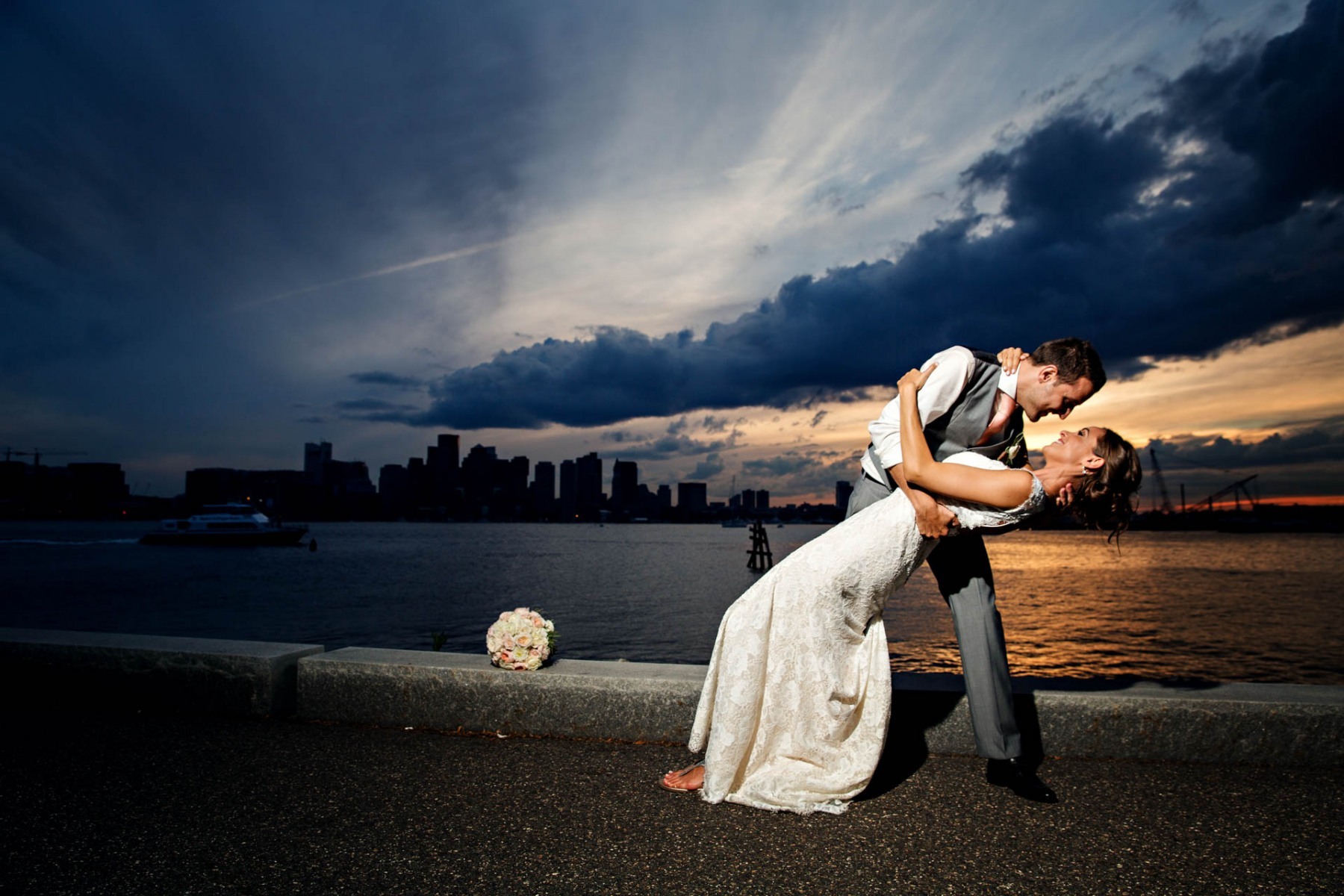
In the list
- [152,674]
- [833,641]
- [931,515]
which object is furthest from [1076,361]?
[152,674]

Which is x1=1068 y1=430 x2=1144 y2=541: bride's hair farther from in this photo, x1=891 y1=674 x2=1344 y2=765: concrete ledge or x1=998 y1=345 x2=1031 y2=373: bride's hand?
x1=891 y1=674 x2=1344 y2=765: concrete ledge

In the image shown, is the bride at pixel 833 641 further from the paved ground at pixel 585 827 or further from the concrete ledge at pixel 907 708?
the concrete ledge at pixel 907 708

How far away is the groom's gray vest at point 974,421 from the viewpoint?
3105mm

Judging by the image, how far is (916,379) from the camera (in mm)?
2982

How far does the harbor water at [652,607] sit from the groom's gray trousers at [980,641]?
1.44 meters

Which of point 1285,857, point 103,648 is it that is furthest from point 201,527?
point 1285,857

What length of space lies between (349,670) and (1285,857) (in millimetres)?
4224

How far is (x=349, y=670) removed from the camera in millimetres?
4078

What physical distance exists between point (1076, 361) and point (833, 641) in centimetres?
151

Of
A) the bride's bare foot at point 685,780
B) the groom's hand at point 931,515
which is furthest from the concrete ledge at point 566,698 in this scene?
the groom's hand at point 931,515

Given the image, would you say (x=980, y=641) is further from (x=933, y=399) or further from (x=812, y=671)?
(x=933, y=399)

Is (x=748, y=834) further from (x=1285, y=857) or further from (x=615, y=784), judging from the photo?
(x=1285, y=857)

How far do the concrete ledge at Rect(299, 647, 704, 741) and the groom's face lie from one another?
2045mm

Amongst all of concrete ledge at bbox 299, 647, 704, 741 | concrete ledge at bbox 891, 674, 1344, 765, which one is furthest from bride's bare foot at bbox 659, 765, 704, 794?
concrete ledge at bbox 891, 674, 1344, 765
